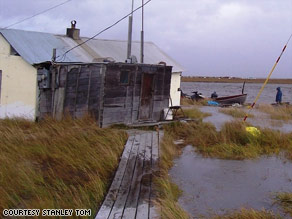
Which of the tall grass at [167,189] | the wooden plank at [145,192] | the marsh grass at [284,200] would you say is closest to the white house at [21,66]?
Result: the tall grass at [167,189]

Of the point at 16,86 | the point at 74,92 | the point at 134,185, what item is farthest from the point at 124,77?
the point at 134,185

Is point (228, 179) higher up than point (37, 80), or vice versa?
point (37, 80)

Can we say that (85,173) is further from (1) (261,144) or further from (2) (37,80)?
(2) (37,80)

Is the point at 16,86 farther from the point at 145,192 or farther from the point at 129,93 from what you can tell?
the point at 145,192

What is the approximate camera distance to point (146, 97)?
550 inches

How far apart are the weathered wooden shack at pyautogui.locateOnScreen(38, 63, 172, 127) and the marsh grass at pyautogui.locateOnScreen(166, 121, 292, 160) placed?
6.28ft

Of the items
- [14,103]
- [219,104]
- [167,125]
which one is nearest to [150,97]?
[167,125]

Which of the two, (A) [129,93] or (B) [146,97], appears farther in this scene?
(B) [146,97]

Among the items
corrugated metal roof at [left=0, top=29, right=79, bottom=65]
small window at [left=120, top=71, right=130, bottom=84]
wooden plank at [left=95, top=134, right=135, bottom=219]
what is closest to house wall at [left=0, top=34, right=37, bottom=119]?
corrugated metal roof at [left=0, top=29, right=79, bottom=65]

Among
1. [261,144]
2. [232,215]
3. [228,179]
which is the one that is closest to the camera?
[232,215]

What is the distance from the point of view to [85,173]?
22.8ft

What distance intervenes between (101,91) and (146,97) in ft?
8.15

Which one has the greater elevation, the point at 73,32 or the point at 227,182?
the point at 73,32

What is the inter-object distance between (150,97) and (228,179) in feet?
22.1
